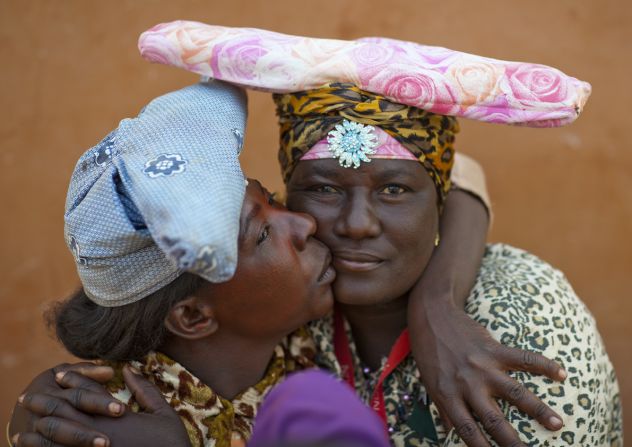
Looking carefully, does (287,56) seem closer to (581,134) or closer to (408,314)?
(408,314)

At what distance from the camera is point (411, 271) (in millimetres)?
2900

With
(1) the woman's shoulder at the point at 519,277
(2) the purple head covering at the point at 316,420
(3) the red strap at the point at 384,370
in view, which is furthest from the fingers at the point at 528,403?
(2) the purple head covering at the point at 316,420

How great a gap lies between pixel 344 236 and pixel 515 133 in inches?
73.4

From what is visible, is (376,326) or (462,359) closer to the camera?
(462,359)

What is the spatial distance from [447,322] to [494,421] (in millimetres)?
412

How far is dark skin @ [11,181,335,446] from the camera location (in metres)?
2.36

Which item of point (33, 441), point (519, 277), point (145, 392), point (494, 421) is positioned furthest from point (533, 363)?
point (33, 441)

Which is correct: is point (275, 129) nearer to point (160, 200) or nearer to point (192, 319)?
point (192, 319)

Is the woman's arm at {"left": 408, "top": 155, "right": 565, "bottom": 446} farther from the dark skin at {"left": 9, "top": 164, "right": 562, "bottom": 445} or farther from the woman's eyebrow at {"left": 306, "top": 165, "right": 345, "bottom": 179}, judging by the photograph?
the woman's eyebrow at {"left": 306, "top": 165, "right": 345, "bottom": 179}

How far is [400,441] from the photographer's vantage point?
9.47 ft

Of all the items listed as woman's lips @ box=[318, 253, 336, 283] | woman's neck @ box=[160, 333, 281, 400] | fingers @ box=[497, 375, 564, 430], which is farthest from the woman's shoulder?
woman's neck @ box=[160, 333, 281, 400]

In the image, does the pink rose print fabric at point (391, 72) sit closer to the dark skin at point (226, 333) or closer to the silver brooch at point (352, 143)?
the silver brooch at point (352, 143)

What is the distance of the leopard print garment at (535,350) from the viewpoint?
2525 millimetres

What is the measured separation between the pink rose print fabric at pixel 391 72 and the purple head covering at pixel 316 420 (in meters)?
1.47
